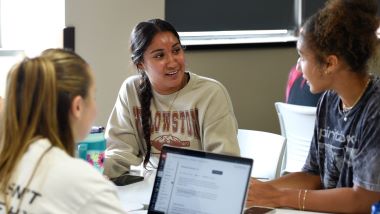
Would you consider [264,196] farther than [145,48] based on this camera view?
No

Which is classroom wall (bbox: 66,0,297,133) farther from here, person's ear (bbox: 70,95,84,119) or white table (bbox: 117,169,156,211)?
person's ear (bbox: 70,95,84,119)

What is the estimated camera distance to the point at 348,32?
2133 millimetres

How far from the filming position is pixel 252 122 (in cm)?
447

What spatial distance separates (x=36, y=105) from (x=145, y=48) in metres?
1.26

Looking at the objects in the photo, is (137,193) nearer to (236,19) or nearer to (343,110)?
(343,110)

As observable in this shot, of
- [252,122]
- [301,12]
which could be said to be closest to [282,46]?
[301,12]

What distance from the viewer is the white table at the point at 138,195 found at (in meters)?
2.07

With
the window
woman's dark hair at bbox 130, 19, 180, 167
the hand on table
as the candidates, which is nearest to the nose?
woman's dark hair at bbox 130, 19, 180, 167

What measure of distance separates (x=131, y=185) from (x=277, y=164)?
651mm

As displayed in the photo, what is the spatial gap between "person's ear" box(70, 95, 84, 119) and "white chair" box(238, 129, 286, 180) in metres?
1.35

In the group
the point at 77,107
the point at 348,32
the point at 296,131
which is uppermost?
the point at 348,32

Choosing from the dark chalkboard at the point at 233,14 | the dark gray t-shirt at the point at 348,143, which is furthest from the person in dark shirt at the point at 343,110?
the dark chalkboard at the point at 233,14

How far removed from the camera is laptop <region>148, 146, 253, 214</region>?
1775mm

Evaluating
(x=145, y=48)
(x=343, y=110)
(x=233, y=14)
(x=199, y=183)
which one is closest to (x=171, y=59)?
(x=145, y=48)
